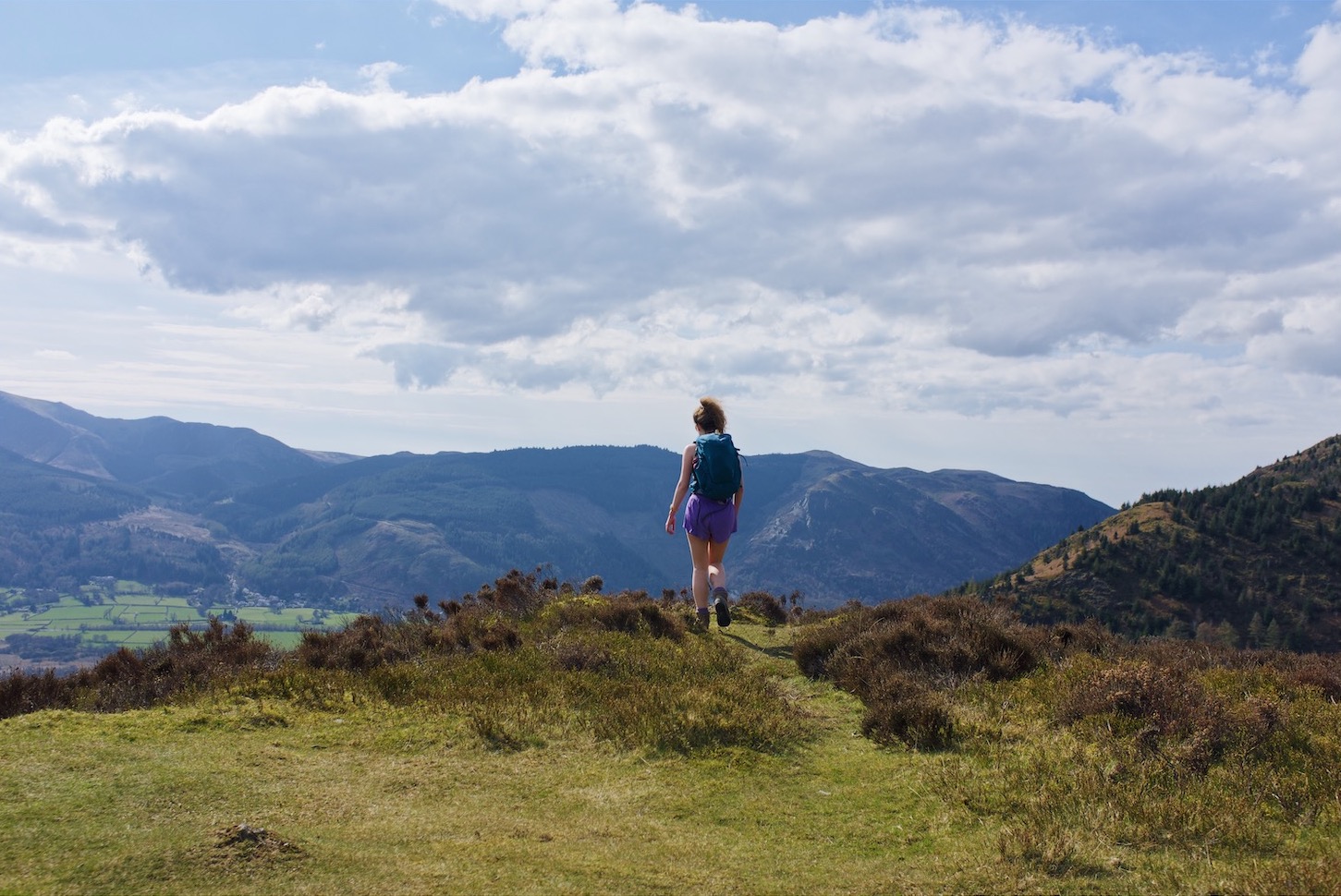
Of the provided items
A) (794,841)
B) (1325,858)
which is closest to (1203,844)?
(1325,858)

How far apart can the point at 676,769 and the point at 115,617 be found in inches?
7449

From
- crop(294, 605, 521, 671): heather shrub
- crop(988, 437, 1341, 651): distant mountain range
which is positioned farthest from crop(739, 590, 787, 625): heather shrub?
crop(988, 437, 1341, 651): distant mountain range

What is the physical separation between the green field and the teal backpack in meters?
118

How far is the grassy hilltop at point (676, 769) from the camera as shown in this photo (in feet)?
14.1

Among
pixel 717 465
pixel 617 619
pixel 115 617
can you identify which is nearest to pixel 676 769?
pixel 717 465

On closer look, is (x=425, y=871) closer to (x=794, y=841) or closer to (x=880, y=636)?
(x=794, y=841)

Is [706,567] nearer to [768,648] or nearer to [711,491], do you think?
[711,491]

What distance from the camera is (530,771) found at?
20.9 feet

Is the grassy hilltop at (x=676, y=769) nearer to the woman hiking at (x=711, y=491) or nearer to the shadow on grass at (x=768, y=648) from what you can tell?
the shadow on grass at (x=768, y=648)

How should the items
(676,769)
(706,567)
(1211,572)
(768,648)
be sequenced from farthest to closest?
(1211,572)
(768,648)
(706,567)
(676,769)

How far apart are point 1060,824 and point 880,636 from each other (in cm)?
527

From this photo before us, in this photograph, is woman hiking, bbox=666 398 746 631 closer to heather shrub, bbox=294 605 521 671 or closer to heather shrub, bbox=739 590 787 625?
heather shrub, bbox=294 605 521 671

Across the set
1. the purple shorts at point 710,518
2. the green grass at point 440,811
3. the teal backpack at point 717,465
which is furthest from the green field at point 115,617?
the green grass at point 440,811

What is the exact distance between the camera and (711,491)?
36.5 feet
